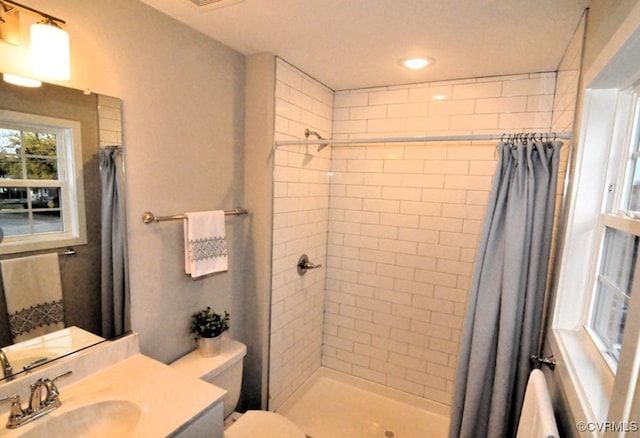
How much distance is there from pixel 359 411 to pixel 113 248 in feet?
6.91

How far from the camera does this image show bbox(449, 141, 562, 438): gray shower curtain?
1.49 metres

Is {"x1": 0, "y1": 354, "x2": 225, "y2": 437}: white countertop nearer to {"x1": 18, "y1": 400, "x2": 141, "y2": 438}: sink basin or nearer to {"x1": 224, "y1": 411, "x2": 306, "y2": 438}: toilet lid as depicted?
{"x1": 18, "y1": 400, "x2": 141, "y2": 438}: sink basin

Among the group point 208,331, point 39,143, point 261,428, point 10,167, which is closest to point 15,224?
point 10,167

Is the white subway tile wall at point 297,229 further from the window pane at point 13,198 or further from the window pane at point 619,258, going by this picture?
the window pane at point 619,258

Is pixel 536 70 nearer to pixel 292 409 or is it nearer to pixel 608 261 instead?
pixel 608 261

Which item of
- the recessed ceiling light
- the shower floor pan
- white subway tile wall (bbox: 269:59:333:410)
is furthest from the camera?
the shower floor pan

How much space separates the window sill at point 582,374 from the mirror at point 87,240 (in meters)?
1.77

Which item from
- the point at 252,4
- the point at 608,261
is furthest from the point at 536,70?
→ the point at 252,4

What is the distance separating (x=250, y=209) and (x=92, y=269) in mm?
928

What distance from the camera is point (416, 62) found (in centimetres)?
197

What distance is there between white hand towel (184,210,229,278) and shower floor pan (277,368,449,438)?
Result: 4.36 ft

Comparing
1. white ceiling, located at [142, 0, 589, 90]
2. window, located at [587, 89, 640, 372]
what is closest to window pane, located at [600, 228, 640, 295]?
window, located at [587, 89, 640, 372]

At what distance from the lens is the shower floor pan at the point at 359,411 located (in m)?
2.32

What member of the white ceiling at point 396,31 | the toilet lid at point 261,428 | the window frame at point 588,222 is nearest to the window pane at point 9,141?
Result: the white ceiling at point 396,31
